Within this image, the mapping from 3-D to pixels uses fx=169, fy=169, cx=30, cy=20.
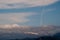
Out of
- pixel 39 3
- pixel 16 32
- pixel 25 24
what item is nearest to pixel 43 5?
pixel 39 3

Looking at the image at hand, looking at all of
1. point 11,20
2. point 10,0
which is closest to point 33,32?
point 11,20

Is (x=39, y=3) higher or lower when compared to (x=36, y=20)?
higher

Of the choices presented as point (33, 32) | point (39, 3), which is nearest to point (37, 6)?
point (39, 3)

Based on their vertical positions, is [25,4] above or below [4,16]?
above

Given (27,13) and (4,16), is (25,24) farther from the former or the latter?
(4,16)

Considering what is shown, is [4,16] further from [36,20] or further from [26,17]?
[36,20]

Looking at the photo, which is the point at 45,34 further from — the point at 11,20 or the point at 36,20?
the point at 11,20

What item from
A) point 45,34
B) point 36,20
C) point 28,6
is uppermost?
point 28,6

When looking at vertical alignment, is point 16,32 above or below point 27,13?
below
